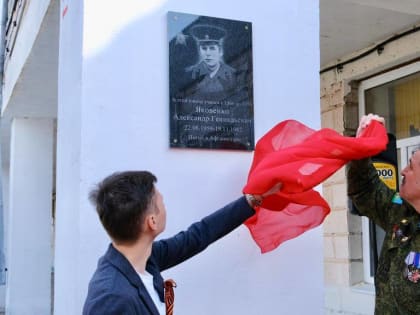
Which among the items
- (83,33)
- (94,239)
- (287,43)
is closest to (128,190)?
(94,239)

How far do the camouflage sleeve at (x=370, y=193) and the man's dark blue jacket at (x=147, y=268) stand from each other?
1.65 ft

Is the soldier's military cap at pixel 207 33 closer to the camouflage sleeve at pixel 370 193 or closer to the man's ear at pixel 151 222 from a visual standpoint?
the camouflage sleeve at pixel 370 193

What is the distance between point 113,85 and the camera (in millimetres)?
2520

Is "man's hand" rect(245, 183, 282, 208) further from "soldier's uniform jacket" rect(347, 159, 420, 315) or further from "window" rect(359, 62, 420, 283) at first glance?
"window" rect(359, 62, 420, 283)

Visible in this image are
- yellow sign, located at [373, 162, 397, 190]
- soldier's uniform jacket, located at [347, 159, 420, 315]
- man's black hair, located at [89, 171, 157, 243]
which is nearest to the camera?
man's black hair, located at [89, 171, 157, 243]

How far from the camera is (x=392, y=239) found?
2.38 m

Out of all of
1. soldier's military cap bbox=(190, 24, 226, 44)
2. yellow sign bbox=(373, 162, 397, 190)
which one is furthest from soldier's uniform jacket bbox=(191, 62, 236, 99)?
yellow sign bbox=(373, 162, 397, 190)

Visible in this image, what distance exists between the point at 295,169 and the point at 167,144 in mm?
621

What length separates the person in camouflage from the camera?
2.25 m

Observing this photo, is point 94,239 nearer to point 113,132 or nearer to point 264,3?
point 113,132

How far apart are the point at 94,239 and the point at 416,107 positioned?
3698 mm

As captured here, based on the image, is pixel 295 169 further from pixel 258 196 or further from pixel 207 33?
pixel 207 33

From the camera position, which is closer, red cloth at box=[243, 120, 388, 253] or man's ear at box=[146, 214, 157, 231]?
man's ear at box=[146, 214, 157, 231]

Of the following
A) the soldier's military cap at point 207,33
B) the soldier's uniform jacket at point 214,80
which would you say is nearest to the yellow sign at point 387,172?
the soldier's uniform jacket at point 214,80
